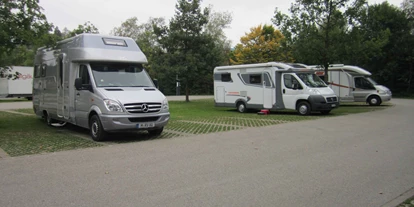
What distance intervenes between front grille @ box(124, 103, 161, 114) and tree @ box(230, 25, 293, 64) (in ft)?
110

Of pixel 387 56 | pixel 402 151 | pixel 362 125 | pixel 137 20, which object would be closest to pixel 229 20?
pixel 137 20

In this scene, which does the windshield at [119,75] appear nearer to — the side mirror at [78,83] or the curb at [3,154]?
the side mirror at [78,83]

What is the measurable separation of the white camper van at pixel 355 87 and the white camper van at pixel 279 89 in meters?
6.71

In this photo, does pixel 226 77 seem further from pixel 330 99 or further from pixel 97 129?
pixel 97 129

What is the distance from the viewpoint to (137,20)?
55031 millimetres

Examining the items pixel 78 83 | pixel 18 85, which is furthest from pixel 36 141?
pixel 18 85

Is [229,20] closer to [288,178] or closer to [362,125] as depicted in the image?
[362,125]

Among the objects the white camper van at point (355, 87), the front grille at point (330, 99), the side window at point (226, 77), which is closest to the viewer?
the front grille at point (330, 99)

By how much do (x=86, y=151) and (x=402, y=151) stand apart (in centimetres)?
736

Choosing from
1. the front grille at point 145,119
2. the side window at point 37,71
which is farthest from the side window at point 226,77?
the front grille at point 145,119

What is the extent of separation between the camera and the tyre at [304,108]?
17.0 meters

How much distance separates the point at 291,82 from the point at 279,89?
2.30ft

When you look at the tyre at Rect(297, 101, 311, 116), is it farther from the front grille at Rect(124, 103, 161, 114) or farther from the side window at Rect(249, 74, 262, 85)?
the front grille at Rect(124, 103, 161, 114)

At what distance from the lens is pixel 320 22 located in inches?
810
